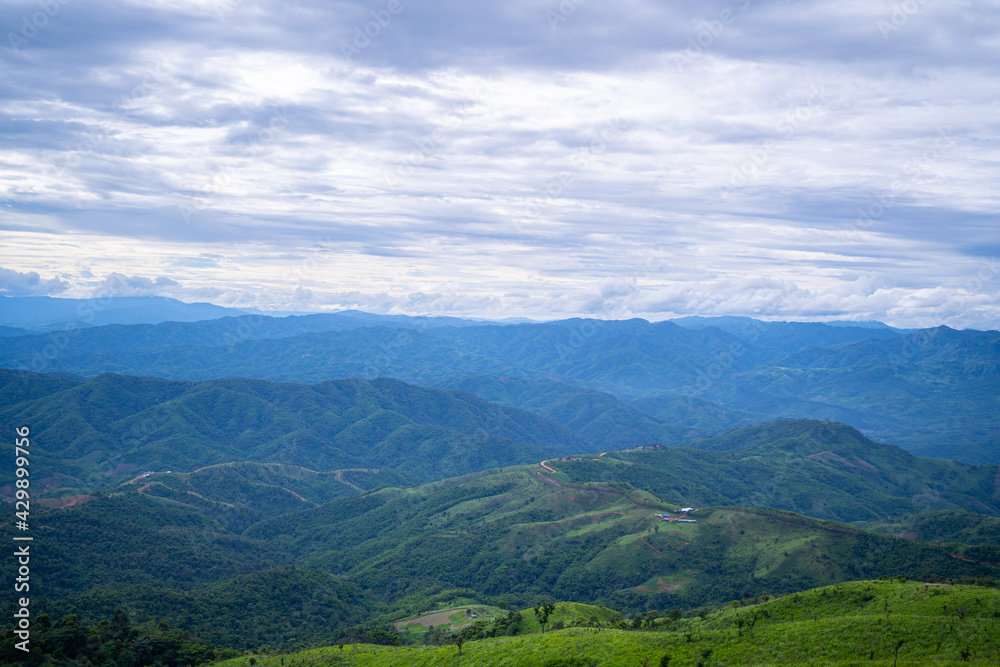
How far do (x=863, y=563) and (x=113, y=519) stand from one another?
215 m

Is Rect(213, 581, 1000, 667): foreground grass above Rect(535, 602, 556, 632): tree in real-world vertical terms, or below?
above

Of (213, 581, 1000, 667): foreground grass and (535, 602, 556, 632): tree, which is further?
(535, 602, 556, 632): tree

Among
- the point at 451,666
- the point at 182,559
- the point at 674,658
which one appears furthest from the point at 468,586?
the point at 674,658

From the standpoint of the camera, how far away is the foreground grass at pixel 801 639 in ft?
182

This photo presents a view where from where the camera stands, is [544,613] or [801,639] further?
[544,613]

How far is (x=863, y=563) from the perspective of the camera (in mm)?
153500

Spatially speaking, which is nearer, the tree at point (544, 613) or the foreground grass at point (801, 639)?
the foreground grass at point (801, 639)

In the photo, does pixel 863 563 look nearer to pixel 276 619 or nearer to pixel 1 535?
pixel 276 619

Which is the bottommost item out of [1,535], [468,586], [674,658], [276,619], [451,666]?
[468,586]

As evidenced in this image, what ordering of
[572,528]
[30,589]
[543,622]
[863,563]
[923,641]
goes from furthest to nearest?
[572,528] < [863,563] < [30,589] < [543,622] < [923,641]

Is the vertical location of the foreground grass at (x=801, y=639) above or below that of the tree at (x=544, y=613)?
above

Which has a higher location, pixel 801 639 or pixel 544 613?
pixel 801 639

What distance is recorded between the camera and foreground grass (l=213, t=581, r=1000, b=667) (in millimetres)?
55406

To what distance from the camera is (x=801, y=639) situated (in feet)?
201
